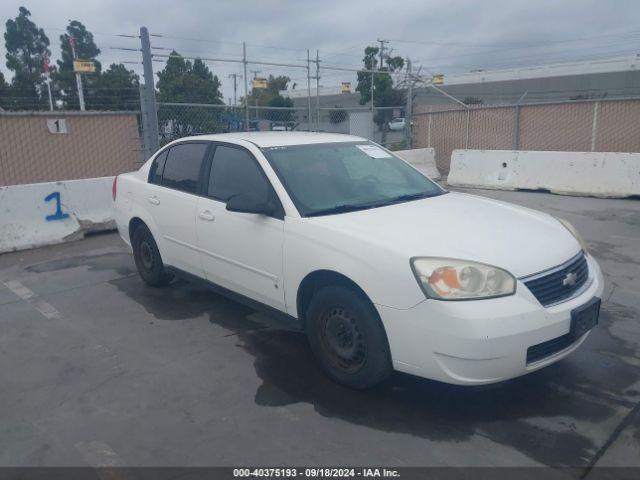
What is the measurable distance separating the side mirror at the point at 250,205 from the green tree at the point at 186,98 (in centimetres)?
788

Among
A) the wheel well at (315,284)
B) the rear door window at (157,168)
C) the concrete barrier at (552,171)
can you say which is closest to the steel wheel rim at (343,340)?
the wheel well at (315,284)

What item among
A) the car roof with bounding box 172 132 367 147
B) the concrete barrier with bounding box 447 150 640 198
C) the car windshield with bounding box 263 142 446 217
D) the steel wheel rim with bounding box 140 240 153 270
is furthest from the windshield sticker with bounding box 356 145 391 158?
the concrete barrier with bounding box 447 150 640 198

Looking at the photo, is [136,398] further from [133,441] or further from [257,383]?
[257,383]

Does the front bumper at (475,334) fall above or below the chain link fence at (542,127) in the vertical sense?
below

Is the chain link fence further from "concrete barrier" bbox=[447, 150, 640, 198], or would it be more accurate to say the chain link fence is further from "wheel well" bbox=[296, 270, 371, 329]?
Answer: "wheel well" bbox=[296, 270, 371, 329]

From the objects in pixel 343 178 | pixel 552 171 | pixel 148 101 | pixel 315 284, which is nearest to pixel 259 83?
pixel 148 101

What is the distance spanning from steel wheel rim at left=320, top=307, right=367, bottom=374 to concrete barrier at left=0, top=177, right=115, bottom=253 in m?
6.00

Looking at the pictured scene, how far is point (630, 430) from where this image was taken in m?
3.18

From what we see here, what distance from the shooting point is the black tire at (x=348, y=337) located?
3.41m

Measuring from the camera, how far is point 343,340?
3.67 metres

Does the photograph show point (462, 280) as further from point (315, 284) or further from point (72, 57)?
point (72, 57)

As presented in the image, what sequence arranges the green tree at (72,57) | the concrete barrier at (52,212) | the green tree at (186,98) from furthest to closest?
the green tree at (72,57) < the green tree at (186,98) < the concrete barrier at (52,212)

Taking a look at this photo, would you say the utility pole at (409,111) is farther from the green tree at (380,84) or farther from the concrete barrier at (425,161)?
the green tree at (380,84)

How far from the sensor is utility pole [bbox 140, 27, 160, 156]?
10.4 metres
